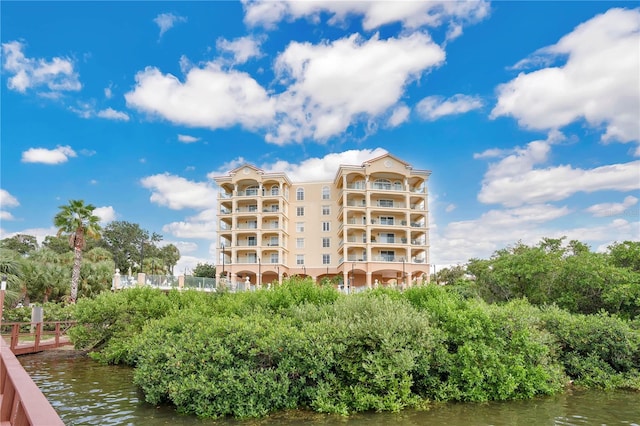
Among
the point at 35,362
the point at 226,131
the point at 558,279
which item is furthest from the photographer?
the point at 226,131

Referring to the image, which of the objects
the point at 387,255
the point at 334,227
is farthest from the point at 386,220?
the point at 334,227

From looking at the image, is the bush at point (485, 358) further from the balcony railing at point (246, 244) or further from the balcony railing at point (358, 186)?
the balcony railing at point (246, 244)

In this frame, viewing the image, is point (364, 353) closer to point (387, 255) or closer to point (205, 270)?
point (387, 255)

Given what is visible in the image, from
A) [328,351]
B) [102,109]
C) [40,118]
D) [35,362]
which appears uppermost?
[102,109]

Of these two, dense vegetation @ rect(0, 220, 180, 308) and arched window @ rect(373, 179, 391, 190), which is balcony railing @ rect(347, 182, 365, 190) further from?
dense vegetation @ rect(0, 220, 180, 308)

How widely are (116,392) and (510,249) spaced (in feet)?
96.2

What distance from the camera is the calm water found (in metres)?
8.66

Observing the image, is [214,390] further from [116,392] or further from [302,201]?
[302,201]

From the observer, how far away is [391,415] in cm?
910

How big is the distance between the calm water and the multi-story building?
38655 millimetres

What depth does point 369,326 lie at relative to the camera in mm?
9727

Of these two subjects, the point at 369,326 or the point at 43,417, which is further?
the point at 369,326

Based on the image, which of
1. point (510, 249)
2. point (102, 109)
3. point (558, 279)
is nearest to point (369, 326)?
point (558, 279)

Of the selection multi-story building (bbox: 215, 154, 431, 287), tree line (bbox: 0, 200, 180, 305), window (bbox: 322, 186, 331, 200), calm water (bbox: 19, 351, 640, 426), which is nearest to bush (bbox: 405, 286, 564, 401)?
calm water (bbox: 19, 351, 640, 426)
